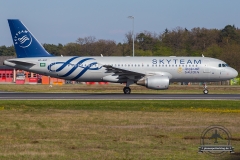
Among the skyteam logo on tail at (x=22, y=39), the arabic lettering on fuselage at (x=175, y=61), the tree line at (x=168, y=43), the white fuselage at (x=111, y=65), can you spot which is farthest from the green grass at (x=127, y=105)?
the tree line at (x=168, y=43)

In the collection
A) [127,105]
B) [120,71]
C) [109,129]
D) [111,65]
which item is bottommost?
[109,129]

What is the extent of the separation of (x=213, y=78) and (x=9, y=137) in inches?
1248

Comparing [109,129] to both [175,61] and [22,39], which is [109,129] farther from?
[22,39]

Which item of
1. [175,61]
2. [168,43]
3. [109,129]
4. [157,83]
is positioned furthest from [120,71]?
[168,43]

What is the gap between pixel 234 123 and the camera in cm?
2259

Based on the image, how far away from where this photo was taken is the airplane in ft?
149

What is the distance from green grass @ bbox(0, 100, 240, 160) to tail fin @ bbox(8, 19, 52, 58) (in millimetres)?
14359

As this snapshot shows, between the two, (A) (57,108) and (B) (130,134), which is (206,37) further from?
(B) (130,134)

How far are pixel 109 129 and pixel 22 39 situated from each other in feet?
92.4

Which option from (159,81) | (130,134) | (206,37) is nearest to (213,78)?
(159,81)

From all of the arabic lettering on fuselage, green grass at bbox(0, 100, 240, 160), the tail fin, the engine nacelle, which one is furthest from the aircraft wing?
green grass at bbox(0, 100, 240, 160)

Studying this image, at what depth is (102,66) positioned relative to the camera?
45156mm

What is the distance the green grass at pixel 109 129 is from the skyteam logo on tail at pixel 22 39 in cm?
1463

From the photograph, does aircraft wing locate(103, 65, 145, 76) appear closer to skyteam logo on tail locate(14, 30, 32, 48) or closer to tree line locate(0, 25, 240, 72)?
skyteam logo on tail locate(14, 30, 32, 48)
